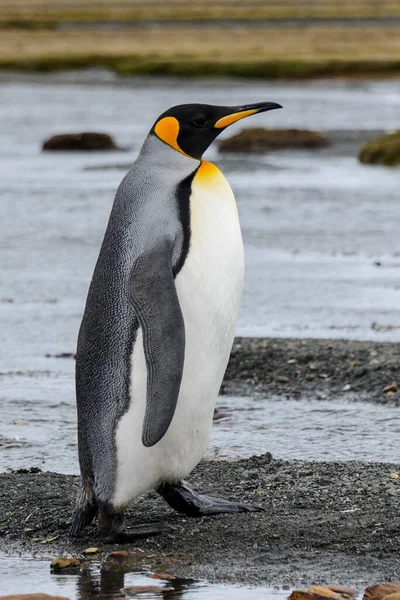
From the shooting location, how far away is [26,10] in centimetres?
11519

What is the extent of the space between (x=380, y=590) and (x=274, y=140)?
21.6m

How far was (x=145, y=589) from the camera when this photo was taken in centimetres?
387

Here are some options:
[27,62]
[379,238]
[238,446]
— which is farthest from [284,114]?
[238,446]

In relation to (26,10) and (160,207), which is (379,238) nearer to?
(160,207)

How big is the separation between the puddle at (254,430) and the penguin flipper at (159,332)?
1427 millimetres

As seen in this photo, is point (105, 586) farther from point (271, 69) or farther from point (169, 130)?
point (271, 69)

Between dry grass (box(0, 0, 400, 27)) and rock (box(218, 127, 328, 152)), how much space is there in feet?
220

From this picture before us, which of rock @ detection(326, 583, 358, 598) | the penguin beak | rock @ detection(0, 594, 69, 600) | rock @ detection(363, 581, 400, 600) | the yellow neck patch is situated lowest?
rock @ detection(0, 594, 69, 600)

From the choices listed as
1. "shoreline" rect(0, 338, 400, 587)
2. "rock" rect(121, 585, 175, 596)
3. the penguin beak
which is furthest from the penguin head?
"rock" rect(121, 585, 175, 596)

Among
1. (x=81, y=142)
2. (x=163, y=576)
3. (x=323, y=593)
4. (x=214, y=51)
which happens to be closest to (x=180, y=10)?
(x=214, y=51)

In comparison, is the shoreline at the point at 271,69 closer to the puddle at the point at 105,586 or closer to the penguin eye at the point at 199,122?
the penguin eye at the point at 199,122

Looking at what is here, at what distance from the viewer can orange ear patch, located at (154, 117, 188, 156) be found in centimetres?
460

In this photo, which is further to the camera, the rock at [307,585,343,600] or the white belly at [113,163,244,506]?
the white belly at [113,163,244,506]

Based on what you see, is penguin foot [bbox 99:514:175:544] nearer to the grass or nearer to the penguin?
the penguin
